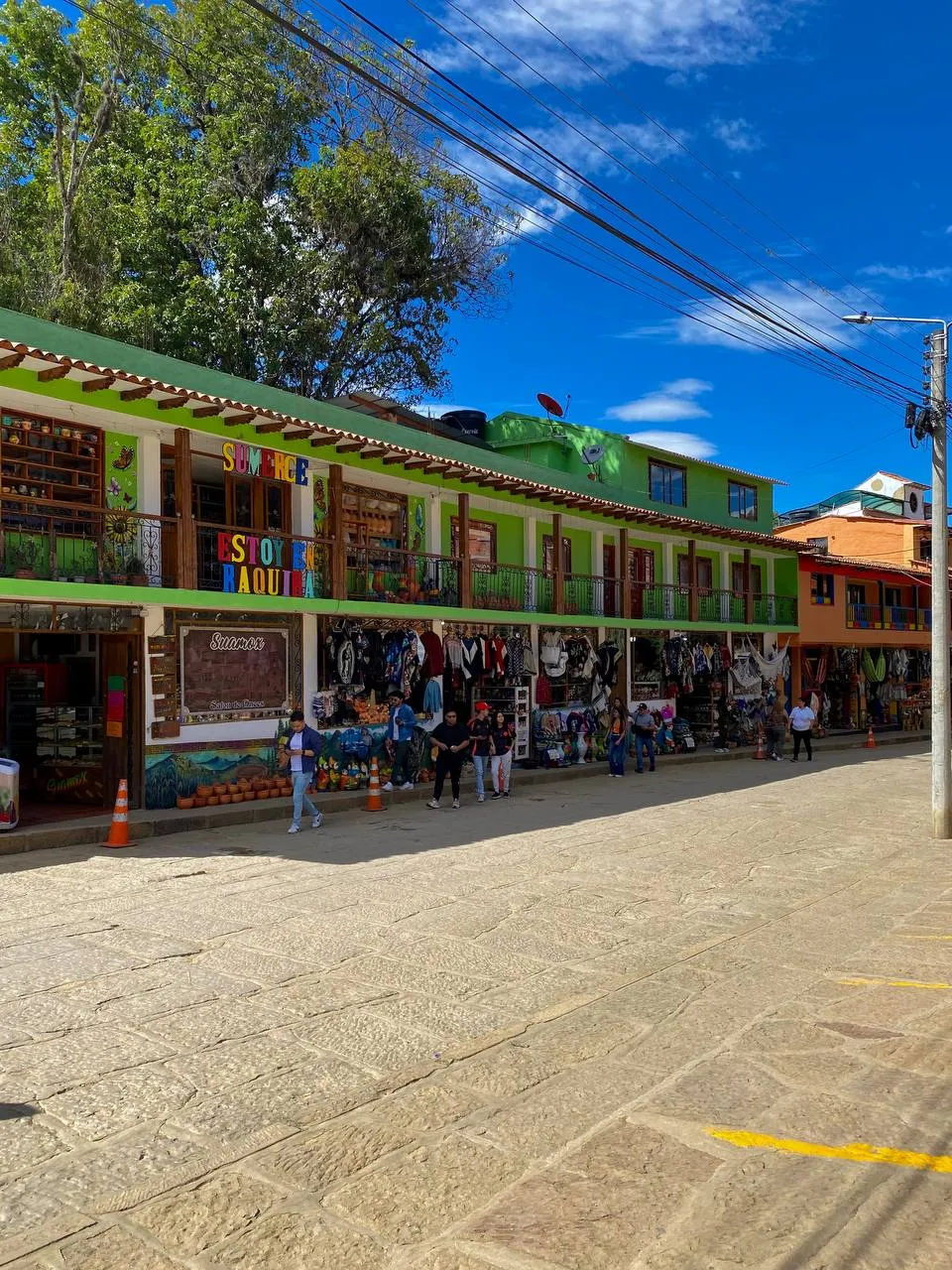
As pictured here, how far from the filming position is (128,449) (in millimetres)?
14773

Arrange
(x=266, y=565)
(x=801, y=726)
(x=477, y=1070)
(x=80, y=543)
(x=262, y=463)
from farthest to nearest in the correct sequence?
(x=801, y=726) < (x=266, y=565) < (x=262, y=463) < (x=80, y=543) < (x=477, y=1070)

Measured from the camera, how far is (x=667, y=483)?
104 feet

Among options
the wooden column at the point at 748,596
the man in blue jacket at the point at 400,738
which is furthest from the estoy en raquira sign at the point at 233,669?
the wooden column at the point at 748,596

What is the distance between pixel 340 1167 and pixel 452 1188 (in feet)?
1.59

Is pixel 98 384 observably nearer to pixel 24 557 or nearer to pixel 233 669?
pixel 24 557

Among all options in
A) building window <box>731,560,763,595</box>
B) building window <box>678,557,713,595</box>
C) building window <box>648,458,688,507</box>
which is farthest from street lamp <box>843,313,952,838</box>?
building window <box>731,560,763,595</box>

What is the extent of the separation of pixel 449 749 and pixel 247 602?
387 cm

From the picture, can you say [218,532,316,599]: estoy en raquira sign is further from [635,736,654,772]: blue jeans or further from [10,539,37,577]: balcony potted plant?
[635,736,654,772]: blue jeans

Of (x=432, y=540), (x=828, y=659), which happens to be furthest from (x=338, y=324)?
(x=828, y=659)

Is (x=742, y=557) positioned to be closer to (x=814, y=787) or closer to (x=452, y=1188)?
(x=814, y=787)

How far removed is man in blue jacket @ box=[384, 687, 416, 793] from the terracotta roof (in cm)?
442

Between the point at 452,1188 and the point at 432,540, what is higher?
the point at 432,540

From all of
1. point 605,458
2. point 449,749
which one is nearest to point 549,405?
point 605,458

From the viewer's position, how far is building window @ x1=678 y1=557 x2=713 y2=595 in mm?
29891
